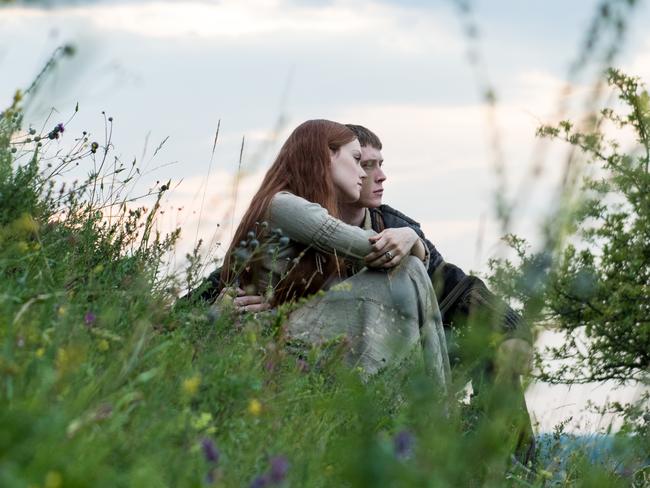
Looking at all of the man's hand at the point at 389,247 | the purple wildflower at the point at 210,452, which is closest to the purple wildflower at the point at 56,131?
the man's hand at the point at 389,247

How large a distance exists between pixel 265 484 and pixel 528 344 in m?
0.64

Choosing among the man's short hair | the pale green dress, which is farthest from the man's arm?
the pale green dress

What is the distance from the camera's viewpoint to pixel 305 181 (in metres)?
6.38

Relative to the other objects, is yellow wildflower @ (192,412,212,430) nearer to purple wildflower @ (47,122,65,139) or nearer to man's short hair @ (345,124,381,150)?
purple wildflower @ (47,122,65,139)

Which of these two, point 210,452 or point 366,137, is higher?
point 366,137

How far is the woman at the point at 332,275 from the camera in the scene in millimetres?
5840

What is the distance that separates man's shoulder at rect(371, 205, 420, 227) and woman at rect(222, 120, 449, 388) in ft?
4.15

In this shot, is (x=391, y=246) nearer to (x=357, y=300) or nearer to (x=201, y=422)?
(x=357, y=300)

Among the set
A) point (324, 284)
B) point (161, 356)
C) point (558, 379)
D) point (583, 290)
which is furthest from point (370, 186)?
point (558, 379)

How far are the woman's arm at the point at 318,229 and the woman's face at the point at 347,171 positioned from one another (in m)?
0.53

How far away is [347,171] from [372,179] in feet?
2.54

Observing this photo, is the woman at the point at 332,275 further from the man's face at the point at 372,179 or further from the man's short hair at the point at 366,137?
the man's short hair at the point at 366,137

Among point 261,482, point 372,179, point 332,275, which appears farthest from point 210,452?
point 372,179

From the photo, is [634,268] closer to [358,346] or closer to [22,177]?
[358,346]
